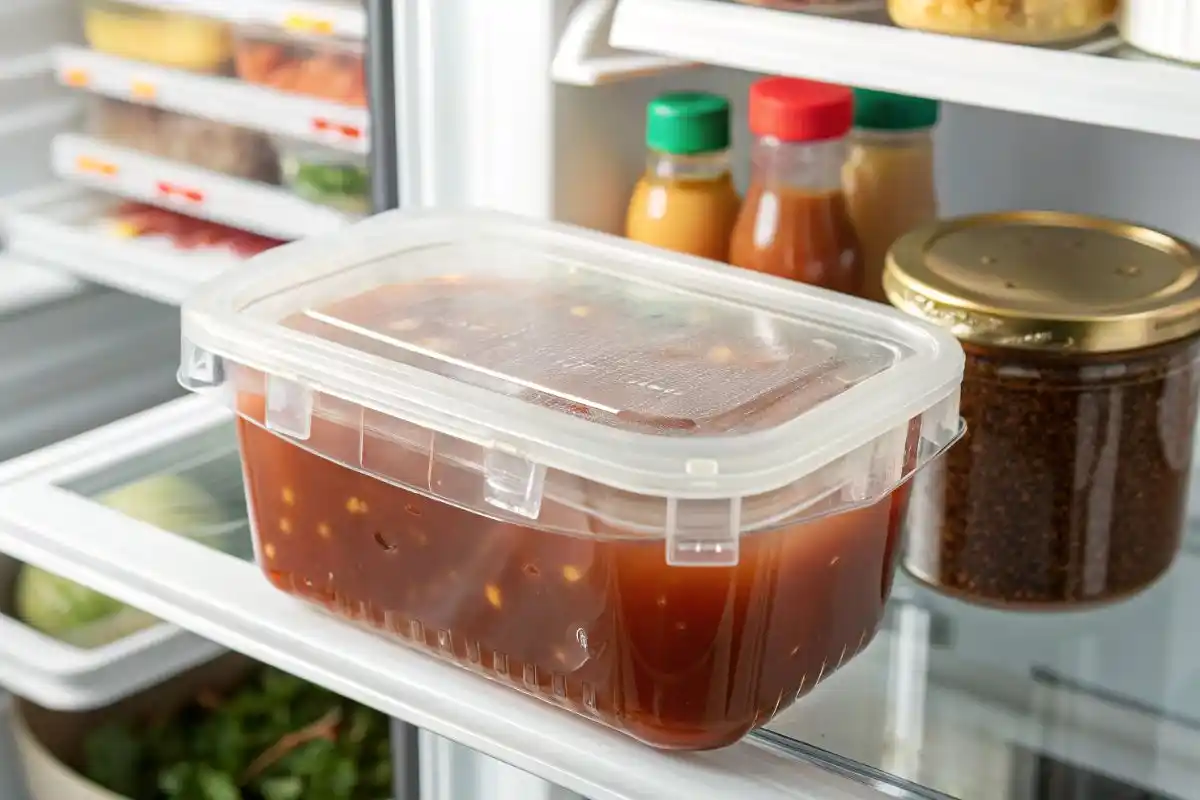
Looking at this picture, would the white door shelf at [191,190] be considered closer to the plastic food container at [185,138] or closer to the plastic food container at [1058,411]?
the plastic food container at [185,138]

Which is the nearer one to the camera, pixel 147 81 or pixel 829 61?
pixel 829 61

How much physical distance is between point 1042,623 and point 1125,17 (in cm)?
40

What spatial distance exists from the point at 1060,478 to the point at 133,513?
587mm

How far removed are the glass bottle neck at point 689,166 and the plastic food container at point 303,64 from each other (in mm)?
348

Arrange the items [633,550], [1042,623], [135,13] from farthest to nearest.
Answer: [135,13] → [1042,623] → [633,550]

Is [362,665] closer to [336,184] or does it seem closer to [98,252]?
[336,184]

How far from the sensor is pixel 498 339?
0.77 metres

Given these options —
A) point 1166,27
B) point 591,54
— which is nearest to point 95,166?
point 591,54

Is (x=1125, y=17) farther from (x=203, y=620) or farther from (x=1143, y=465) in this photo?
(x=203, y=620)

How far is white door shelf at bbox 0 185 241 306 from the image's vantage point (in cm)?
130

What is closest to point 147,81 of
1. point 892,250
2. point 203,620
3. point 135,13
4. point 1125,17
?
point 135,13

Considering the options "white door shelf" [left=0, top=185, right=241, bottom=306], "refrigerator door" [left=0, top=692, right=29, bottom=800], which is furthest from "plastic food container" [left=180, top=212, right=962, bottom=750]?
"refrigerator door" [left=0, top=692, right=29, bottom=800]

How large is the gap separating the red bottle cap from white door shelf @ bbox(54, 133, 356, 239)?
451 millimetres

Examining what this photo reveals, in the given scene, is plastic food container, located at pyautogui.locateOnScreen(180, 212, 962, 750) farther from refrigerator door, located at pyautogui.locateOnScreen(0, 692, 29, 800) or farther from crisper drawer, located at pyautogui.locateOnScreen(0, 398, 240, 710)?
refrigerator door, located at pyautogui.locateOnScreen(0, 692, 29, 800)
